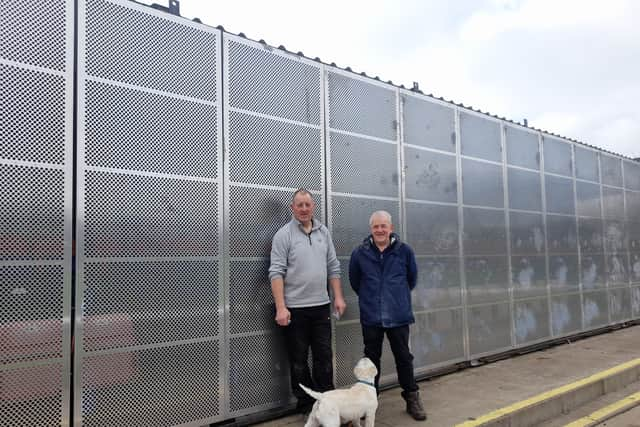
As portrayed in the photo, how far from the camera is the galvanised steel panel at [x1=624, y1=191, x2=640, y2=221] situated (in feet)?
32.0

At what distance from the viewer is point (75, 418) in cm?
328

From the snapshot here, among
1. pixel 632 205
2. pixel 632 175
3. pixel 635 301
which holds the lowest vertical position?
pixel 635 301

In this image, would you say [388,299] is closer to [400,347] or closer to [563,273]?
[400,347]

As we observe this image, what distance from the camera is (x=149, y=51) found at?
3.80 m

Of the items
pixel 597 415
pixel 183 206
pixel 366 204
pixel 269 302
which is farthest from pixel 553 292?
pixel 183 206

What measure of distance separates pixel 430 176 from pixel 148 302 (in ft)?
11.9

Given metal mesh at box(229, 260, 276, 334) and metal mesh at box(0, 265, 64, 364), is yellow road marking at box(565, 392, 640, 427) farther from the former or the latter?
metal mesh at box(0, 265, 64, 364)

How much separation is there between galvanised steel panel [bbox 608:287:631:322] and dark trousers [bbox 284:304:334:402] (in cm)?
693

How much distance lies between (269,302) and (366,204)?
156cm

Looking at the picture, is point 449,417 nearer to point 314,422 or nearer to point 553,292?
point 314,422

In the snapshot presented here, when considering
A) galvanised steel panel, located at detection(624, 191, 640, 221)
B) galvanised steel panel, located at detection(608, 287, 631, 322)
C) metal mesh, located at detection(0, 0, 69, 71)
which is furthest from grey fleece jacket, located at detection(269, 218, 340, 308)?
galvanised steel panel, located at detection(624, 191, 640, 221)

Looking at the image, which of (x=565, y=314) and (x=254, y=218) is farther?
(x=565, y=314)

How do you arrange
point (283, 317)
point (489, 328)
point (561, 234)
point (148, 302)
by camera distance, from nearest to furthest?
1. point (148, 302)
2. point (283, 317)
3. point (489, 328)
4. point (561, 234)

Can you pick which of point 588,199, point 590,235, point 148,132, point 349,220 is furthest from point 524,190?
point 148,132
